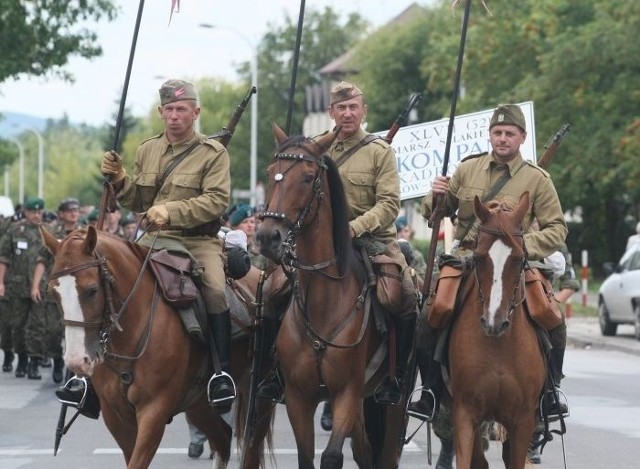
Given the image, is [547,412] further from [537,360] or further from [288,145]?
[288,145]

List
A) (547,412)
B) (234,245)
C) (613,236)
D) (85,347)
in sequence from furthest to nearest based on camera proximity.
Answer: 1. (613,236)
2. (234,245)
3. (547,412)
4. (85,347)

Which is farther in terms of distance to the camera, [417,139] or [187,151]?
[417,139]

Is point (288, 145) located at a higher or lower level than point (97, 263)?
higher

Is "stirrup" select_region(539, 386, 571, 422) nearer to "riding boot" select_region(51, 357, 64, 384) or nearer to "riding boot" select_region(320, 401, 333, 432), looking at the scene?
"riding boot" select_region(320, 401, 333, 432)

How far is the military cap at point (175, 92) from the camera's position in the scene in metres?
10.8

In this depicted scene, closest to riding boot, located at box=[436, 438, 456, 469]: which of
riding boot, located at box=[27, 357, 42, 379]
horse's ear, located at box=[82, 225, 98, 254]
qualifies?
horse's ear, located at box=[82, 225, 98, 254]

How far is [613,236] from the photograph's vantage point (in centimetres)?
6062

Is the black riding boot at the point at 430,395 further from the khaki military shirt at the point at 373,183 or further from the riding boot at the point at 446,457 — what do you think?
the riding boot at the point at 446,457

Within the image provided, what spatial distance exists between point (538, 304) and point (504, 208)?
65 centimetres

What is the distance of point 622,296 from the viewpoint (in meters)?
29.9

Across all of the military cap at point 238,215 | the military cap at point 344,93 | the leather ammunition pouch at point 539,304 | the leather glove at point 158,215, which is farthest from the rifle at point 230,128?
the military cap at point 238,215

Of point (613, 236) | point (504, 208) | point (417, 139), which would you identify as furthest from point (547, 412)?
point (613, 236)

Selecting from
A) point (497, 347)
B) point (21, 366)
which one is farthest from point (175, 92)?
point (21, 366)

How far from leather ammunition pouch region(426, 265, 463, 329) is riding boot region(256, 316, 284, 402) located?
A: 3.79 ft
